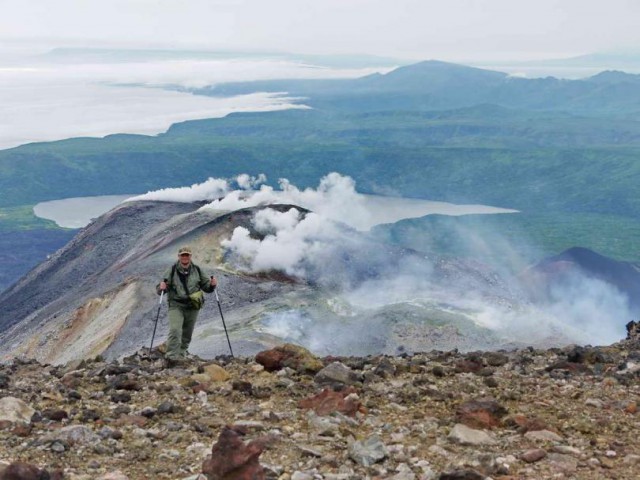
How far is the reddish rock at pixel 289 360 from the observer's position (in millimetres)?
15344

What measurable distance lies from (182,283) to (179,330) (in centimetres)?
97

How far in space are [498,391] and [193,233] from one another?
1758 inches

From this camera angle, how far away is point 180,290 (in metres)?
18.4

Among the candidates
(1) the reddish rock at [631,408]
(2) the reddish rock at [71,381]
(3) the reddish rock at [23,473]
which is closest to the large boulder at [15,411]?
(2) the reddish rock at [71,381]

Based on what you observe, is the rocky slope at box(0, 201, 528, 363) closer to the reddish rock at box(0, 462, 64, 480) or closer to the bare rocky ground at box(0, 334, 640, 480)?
the bare rocky ground at box(0, 334, 640, 480)

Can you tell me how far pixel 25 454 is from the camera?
10406 millimetres

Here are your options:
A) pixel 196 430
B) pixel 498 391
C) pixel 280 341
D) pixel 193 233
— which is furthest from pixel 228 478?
pixel 193 233

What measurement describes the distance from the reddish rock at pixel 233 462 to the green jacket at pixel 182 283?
9217 millimetres

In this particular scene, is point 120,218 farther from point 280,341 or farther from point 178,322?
point 178,322

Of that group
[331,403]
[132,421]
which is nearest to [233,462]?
[132,421]

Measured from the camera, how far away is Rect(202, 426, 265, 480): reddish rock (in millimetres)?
9156

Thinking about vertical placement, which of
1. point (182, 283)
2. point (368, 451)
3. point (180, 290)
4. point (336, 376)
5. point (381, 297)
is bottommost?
point (381, 297)

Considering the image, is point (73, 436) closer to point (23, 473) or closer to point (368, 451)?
point (23, 473)

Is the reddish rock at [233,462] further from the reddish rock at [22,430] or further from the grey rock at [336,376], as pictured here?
the grey rock at [336,376]
